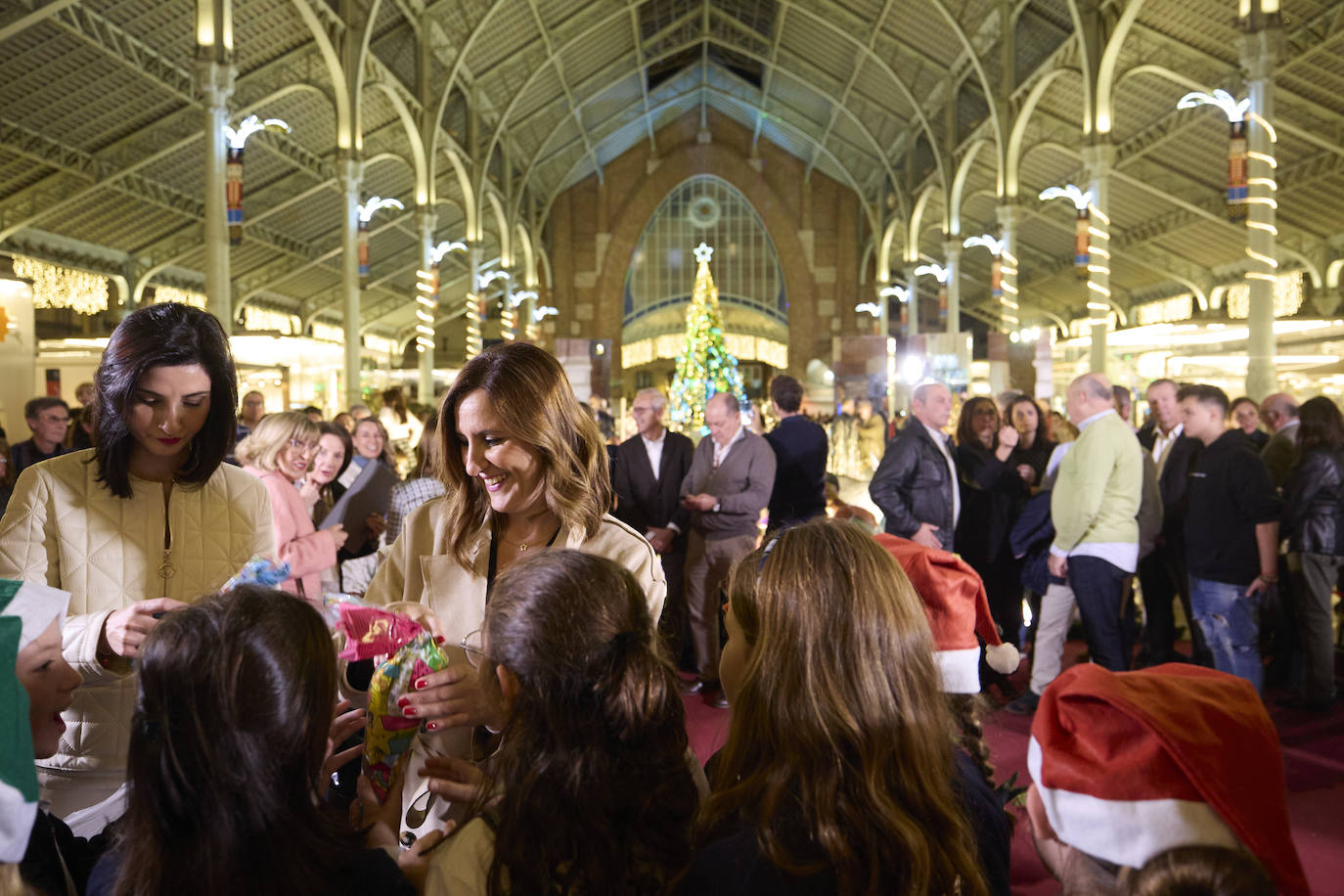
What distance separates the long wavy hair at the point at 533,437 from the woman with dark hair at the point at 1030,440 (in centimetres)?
451

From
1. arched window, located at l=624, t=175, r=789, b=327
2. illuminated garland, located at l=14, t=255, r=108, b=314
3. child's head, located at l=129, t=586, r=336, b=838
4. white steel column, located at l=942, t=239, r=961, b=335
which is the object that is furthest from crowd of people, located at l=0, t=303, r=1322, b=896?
arched window, located at l=624, t=175, r=789, b=327

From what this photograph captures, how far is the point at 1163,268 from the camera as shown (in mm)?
25281

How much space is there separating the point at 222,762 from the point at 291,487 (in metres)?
2.65

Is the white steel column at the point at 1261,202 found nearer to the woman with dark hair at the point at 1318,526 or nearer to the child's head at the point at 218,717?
the woman with dark hair at the point at 1318,526

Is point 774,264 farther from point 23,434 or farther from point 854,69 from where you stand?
point 23,434

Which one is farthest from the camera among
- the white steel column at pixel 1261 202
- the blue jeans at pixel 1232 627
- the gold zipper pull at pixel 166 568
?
the white steel column at pixel 1261 202

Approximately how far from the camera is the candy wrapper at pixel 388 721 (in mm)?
1395

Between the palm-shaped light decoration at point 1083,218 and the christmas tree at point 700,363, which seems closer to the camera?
the palm-shaped light decoration at point 1083,218

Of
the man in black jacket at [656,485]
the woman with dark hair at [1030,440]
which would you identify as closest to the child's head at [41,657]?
the man in black jacket at [656,485]

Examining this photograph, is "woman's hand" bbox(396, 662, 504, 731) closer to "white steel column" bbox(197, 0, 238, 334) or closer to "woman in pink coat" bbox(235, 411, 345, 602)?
"woman in pink coat" bbox(235, 411, 345, 602)

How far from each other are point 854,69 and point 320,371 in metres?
17.5

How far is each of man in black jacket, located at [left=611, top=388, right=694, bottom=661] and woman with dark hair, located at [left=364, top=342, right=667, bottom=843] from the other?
153 inches

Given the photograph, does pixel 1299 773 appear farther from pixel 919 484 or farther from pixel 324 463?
pixel 324 463

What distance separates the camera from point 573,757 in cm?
127
